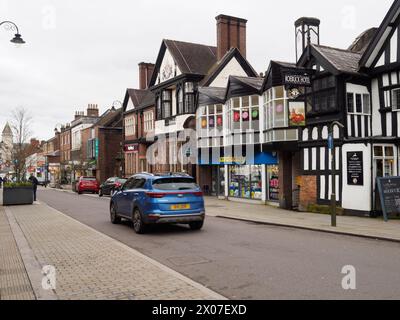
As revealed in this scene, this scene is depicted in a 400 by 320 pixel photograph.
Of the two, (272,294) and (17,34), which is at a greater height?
(17,34)

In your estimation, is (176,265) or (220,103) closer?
(176,265)

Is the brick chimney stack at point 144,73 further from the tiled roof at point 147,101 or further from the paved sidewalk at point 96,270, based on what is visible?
the paved sidewalk at point 96,270

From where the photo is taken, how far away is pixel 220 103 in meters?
25.0

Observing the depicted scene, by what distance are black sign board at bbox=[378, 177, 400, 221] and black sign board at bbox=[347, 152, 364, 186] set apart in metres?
1.13

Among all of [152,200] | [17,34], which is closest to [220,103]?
[17,34]

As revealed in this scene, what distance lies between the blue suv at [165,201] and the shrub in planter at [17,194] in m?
12.6

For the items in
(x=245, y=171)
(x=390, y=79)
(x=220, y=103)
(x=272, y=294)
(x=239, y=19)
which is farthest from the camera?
(x=239, y=19)

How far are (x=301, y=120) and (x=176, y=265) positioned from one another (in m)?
12.4

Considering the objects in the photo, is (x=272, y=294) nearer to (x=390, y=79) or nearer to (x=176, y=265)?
(x=176, y=265)

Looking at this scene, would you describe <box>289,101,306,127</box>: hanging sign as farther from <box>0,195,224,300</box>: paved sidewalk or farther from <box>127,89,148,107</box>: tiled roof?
<box>127,89,148,107</box>: tiled roof

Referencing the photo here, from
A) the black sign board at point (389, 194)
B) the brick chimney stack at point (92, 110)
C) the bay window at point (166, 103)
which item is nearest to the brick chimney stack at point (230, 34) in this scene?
the bay window at point (166, 103)

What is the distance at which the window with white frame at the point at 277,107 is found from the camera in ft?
63.1

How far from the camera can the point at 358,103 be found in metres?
16.8

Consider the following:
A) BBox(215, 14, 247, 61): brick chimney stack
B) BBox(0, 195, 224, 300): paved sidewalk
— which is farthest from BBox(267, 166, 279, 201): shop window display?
BBox(215, 14, 247, 61): brick chimney stack
